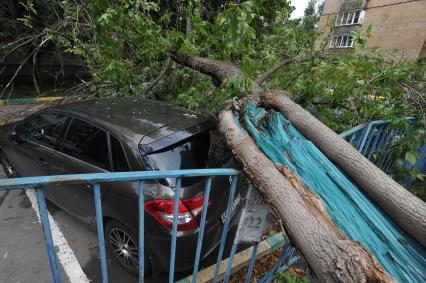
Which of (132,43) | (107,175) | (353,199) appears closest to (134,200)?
(107,175)

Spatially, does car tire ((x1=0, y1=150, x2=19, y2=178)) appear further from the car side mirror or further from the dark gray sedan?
the dark gray sedan

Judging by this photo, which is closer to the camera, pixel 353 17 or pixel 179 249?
pixel 179 249

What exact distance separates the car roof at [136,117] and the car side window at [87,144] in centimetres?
11

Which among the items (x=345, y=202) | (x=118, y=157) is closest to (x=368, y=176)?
(x=345, y=202)

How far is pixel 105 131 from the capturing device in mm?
→ 2588

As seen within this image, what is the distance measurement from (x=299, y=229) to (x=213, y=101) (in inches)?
112

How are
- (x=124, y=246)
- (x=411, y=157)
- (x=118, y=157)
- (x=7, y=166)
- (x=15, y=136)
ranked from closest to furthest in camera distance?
(x=118, y=157) < (x=124, y=246) < (x=411, y=157) < (x=15, y=136) < (x=7, y=166)

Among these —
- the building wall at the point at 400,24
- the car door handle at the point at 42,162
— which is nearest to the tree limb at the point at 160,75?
the car door handle at the point at 42,162

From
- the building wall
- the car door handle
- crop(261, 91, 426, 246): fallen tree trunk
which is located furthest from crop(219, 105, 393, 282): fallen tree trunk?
the building wall

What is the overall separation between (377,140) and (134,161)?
2886 mm

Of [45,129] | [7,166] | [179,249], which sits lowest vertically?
[7,166]

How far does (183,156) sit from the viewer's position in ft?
8.13

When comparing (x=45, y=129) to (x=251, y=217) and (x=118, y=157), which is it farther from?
(x=251, y=217)

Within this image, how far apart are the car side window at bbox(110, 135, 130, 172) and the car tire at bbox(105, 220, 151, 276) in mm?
570
